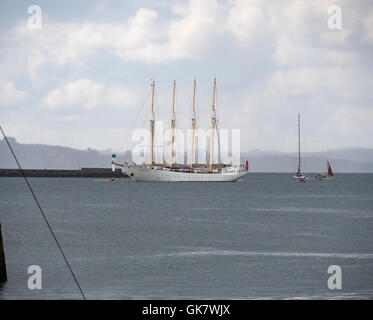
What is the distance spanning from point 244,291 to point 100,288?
604cm

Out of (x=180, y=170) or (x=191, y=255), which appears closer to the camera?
(x=191, y=255)

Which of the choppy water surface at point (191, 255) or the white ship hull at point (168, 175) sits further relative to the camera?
the white ship hull at point (168, 175)

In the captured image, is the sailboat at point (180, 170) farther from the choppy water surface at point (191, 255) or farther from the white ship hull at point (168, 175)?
the choppy water surface at point (191, 255)

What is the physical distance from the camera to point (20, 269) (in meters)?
29.4

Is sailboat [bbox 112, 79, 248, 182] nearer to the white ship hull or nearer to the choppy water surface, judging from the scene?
the white ship hull

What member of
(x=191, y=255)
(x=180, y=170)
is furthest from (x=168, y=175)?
(x=191, y=255)

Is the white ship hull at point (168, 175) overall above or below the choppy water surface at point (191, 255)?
above

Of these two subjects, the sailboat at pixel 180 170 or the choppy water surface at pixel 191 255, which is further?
the sailboat at pixel 180 170

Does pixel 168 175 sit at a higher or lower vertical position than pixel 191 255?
higher

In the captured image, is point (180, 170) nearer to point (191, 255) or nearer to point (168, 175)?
point (168, 175)

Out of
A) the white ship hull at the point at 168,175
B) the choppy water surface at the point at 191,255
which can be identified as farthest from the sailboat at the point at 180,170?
the choppy water surface at the point at 191,255
